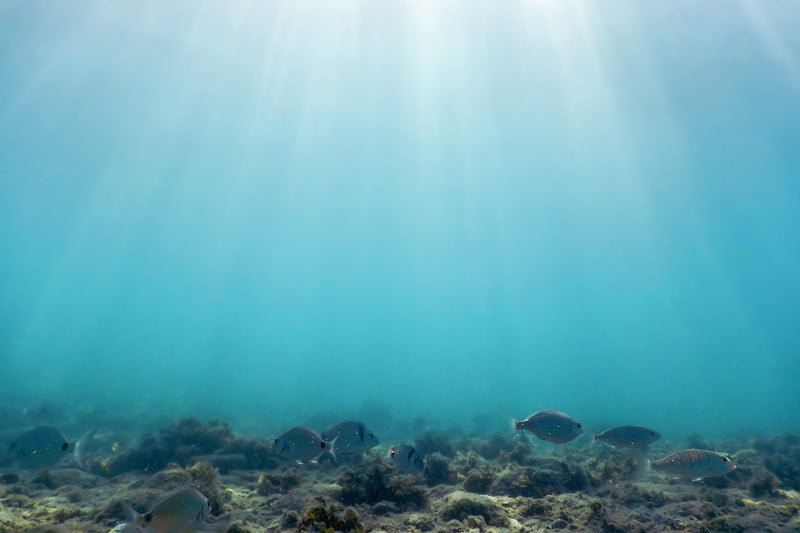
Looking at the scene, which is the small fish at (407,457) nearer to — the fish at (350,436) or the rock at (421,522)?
the fish at (350,436)

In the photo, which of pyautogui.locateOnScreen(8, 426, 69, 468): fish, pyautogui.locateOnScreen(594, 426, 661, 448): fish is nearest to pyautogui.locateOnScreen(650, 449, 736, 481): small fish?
pyautogui.locateOnScreen(594, 426, 661, 448): fish

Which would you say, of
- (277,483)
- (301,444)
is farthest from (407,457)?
(277,483)

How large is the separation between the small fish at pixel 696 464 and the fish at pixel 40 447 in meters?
9.63

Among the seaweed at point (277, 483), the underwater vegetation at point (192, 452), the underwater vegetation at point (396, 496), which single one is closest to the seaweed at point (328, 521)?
the underwater vegetation at point (396, 496)

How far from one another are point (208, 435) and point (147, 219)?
307 feet

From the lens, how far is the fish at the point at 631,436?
7027 mm

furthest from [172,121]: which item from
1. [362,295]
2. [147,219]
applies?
[362,295]

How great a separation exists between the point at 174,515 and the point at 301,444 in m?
2.82

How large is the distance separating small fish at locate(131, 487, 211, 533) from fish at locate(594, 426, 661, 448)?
6353mm

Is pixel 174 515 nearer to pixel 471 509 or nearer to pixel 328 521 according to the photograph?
pixel 328 521

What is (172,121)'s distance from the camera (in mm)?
53875

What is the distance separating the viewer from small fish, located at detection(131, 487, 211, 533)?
3656mm

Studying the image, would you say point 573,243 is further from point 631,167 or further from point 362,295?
point 362,295

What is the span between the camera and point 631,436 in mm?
7047
